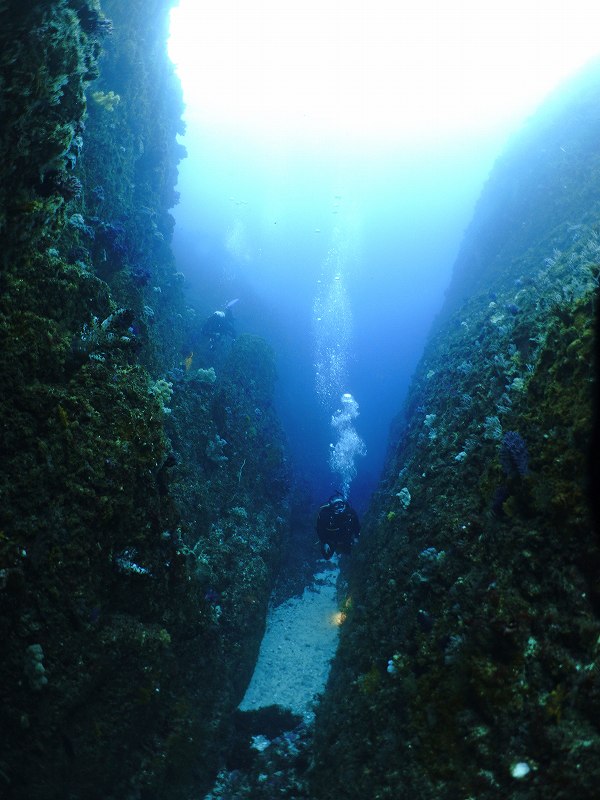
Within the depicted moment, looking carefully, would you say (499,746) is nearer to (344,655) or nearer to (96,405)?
(344,655)

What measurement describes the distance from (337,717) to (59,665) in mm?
4181

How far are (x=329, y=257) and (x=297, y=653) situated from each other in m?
65.3

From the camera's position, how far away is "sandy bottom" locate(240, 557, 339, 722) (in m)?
8.91

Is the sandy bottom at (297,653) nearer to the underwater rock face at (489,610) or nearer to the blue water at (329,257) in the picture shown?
the underwater rock face at (489,610)

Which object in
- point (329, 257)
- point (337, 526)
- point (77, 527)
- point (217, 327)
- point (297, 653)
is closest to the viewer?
point (77, 527)

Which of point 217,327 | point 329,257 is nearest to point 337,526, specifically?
point 217,327

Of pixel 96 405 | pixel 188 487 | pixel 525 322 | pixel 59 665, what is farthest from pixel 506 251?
pixel 59 665

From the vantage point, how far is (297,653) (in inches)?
404

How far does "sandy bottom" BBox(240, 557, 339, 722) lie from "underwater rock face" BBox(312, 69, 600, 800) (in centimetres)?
141

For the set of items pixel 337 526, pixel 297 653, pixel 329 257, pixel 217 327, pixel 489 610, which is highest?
pixel 329 257

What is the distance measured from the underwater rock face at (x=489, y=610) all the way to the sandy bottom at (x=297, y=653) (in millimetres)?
1407

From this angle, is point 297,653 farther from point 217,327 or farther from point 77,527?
point 217,327

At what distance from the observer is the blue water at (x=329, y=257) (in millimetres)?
36500

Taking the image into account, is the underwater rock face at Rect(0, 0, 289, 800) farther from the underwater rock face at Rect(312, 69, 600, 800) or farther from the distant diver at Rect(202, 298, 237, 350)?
the distant diver at Rect(202, 298, 237, 350)
